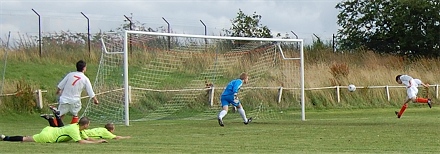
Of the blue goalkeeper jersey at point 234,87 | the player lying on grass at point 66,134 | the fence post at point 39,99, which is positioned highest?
the blue goalkeeper jersey at point 234,87

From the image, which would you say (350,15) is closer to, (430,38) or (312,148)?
(430,38)

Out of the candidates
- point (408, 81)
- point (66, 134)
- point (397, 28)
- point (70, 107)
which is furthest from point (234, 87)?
point (397, 28)

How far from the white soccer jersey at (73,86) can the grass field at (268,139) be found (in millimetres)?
1496

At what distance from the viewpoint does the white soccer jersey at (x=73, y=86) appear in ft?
66.7

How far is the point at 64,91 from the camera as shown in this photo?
20484mm

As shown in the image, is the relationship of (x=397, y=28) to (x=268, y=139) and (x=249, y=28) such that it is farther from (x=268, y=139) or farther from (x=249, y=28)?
(x=268, y=139)

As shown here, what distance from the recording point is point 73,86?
20344 mm

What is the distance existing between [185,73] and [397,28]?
92.8 ft

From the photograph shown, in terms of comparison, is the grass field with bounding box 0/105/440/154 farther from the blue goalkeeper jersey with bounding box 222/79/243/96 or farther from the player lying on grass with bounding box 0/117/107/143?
the blue goalkeeper jersey with bounding box 222/79/243/96

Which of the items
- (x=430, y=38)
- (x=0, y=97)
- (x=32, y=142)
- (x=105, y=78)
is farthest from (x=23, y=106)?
(x=430, y=38)

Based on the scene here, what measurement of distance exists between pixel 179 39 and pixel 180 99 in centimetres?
277

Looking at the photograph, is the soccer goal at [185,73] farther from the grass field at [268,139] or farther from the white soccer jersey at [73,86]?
the white soccer jersey at [73,86]

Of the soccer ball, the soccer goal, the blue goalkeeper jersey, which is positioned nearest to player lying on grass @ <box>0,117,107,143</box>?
the blue goalkeeper jersey

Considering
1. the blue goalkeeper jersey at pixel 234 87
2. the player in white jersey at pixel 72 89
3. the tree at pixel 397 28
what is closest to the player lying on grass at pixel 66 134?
the player in white jersey at pixel 72 89
